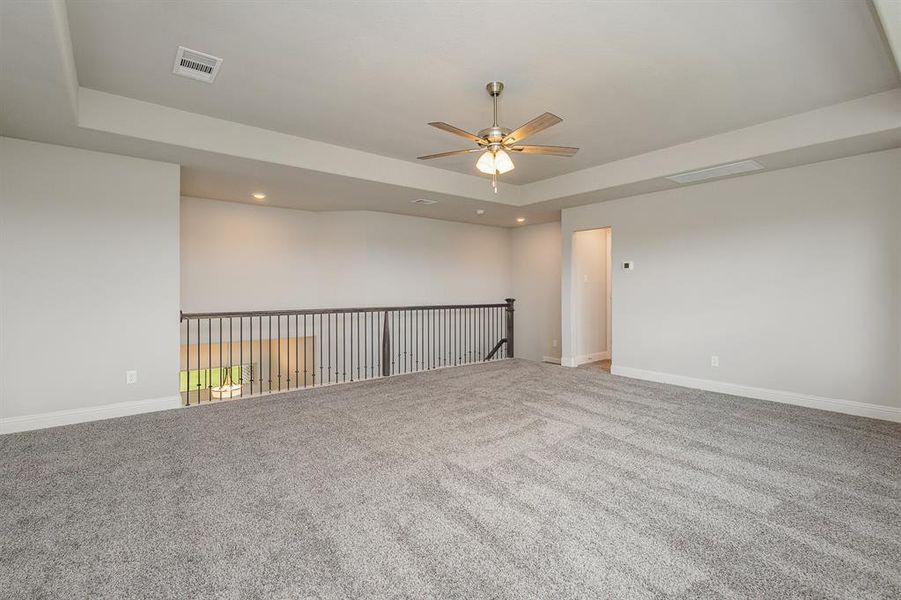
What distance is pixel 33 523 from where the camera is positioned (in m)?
2.21

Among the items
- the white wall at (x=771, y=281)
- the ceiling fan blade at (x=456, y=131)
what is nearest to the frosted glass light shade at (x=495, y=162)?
the ceiling fan blade at (x=456, y=131)

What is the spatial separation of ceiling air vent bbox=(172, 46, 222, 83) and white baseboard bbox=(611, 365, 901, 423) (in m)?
5.91

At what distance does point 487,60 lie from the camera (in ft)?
9.39

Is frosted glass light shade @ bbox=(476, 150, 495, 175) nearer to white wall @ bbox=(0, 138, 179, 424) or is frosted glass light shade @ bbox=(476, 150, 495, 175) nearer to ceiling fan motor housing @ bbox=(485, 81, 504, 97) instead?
ceiling fan motor housing @ bbox=(485, 81, 504, 97)

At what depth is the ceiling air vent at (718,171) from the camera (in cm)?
431

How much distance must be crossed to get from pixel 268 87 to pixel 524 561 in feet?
12.2

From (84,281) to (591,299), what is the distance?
272 inches

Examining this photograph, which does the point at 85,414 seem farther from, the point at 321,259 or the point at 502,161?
the point at 502,161

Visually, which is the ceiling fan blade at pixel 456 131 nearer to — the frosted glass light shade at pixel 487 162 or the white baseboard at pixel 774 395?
the frosted glass light shade at pixel 487 162

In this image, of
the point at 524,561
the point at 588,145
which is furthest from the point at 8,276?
the point at 588,145

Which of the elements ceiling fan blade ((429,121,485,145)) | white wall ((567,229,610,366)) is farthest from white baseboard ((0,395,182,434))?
white wall ((567,229,610,366))

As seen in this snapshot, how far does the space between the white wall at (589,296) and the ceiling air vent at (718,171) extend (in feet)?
6.24

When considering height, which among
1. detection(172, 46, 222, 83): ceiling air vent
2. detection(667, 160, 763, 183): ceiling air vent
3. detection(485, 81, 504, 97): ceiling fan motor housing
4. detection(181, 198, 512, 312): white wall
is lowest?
detection(181, 198, 512, 312): white wall

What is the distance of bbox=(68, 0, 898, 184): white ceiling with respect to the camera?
2400 mm
